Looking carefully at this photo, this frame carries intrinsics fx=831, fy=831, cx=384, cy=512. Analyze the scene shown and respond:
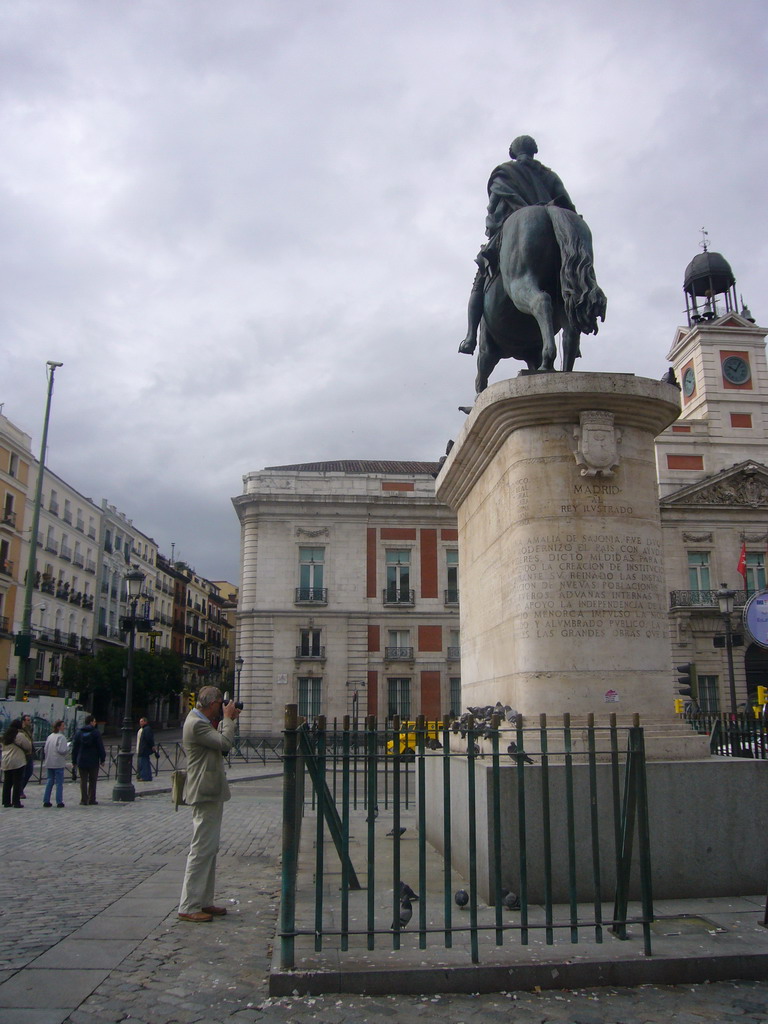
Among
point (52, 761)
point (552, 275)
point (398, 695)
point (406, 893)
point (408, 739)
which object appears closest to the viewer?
point (406, 893)

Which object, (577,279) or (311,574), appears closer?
(577,279)

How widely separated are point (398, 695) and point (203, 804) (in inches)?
1416

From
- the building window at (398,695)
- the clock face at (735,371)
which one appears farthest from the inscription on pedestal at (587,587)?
the clock face at (735,371)

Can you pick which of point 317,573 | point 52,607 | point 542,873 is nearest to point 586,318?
point 542,873

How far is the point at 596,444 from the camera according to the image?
21.9 ft

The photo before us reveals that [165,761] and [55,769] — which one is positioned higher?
[55,769]

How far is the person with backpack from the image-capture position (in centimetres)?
1479

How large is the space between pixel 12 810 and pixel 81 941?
9827mm

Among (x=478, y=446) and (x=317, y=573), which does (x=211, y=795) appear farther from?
(x=317, y=573)

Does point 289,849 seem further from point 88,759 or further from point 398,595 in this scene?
point 398,595

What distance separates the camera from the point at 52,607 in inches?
1984

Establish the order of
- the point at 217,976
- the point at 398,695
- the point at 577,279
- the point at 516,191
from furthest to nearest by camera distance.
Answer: the point at 398,695
the point at 516,191
the point at 577,279
the point at 217,976

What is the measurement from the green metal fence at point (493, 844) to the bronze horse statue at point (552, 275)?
141 inches

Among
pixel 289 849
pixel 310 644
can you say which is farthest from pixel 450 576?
pixel 289 849
